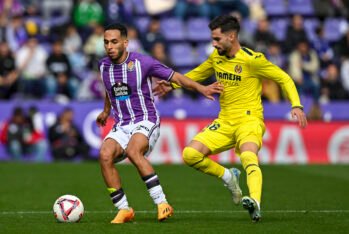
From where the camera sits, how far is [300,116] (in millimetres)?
10094

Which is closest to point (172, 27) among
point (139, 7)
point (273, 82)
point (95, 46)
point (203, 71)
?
point (139, 7)

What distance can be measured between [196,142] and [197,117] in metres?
10.2

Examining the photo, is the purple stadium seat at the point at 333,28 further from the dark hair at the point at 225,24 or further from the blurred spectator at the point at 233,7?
the dark hair at the point at 225,24

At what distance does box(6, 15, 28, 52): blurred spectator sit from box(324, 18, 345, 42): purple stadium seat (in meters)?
8.71

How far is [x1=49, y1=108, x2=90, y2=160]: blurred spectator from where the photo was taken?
20.4 metres

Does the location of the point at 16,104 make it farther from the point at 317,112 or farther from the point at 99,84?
the point at 317,112

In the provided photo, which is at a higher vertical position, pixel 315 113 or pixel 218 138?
pixel 218 138

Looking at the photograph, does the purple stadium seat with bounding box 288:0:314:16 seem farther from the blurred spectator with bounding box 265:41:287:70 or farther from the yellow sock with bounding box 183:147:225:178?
the yellow sock with bounding box 183:147:225:178

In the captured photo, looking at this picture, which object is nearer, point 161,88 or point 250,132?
point 250,132

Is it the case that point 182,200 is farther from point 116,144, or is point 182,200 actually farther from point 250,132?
point 116,144

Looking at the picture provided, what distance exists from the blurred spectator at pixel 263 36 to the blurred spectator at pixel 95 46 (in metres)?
4.05

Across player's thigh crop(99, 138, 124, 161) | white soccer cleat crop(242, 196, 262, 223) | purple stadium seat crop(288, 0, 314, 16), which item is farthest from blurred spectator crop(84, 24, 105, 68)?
white soccer cleat crop(242, 196, 262, 223)

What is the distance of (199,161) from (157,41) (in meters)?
12.5

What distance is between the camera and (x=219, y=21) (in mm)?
10633
